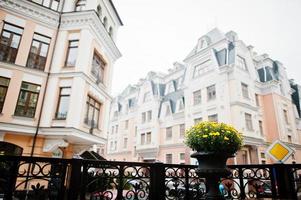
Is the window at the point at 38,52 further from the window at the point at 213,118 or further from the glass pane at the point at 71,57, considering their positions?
the window at the point at 213,118

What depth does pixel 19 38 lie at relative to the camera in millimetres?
11742

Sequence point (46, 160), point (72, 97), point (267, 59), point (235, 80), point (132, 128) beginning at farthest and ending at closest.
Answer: point (132, 128) < point (267, 59) < point (235, 80) < point (72, 97) < point (46, 160)

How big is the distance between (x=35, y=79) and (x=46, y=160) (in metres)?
9.74

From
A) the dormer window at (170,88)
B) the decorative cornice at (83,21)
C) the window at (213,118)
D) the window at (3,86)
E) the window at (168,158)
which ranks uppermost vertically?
the dormer window at (170,88)

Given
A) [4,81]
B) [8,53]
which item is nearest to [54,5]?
[8,53]

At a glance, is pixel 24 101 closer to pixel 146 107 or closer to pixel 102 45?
pixel 102 45

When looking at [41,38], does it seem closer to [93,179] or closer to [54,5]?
[54,5]

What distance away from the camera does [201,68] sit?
22.2 meters

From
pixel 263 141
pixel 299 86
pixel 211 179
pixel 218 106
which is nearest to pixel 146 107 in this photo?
pixel 218 106

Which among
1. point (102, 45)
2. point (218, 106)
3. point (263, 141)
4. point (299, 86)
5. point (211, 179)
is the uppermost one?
point (299, 86)

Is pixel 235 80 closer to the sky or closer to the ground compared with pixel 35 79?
closer to the sky

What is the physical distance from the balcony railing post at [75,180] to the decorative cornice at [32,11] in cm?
1177

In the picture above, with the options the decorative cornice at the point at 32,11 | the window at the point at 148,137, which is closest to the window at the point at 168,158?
the window at the point at 148,137

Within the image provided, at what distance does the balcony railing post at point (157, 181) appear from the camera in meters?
4.00
